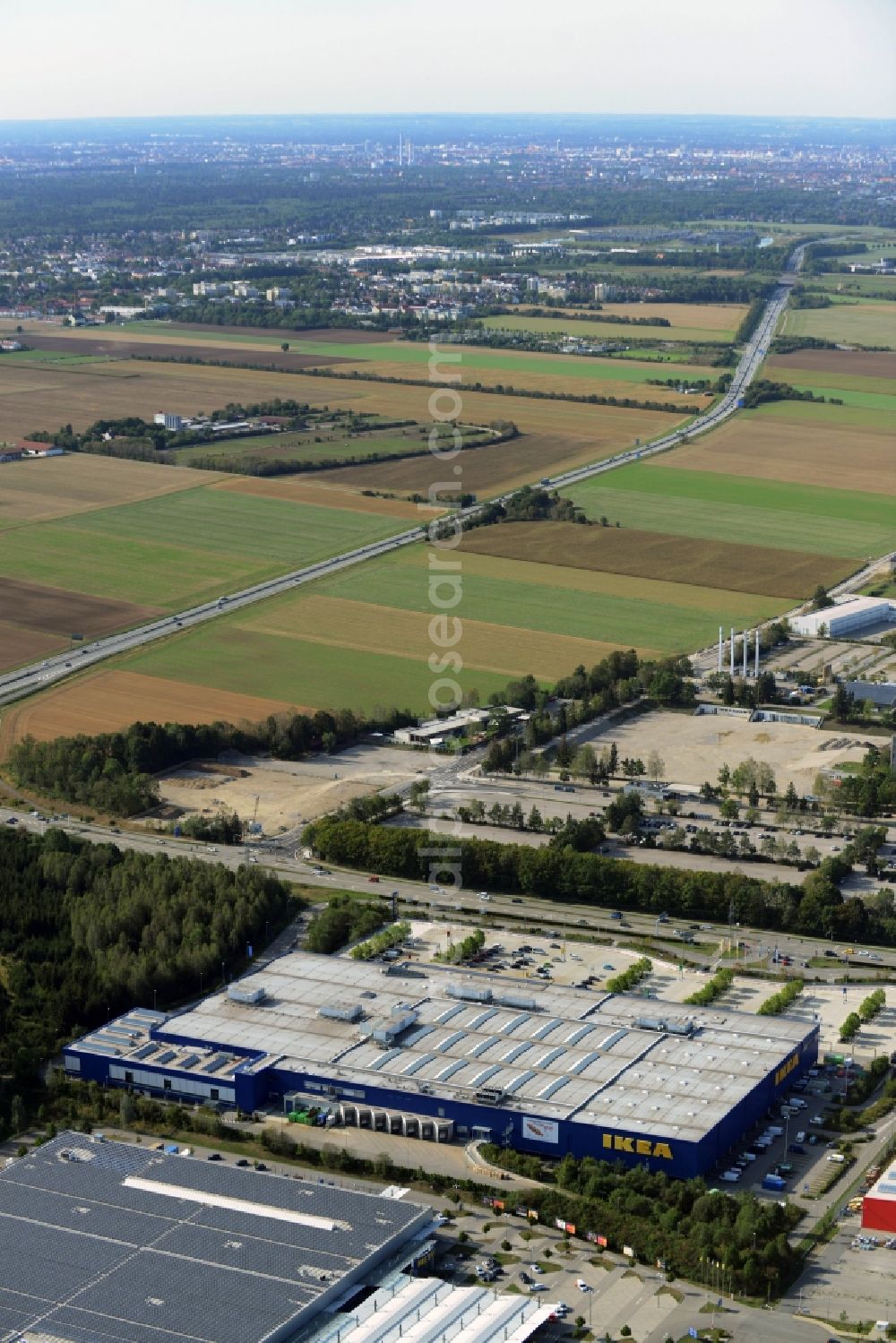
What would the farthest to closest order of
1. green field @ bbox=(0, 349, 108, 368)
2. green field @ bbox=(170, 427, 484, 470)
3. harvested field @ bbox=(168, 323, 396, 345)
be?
1. harvested field @ bbox=(168, 323, 396, 345)
2. green field @ bbox=(0, 349, 108, 368)
3. green field @ bbox=(170, 427, 484, 470)

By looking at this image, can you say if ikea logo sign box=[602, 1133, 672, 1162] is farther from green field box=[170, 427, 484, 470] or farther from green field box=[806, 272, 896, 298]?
green field box=[806, 272, 896, 298]

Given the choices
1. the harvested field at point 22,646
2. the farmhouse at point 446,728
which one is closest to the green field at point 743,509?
the farmhouse at point 446,728

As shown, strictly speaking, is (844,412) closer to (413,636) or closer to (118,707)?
(413,636)

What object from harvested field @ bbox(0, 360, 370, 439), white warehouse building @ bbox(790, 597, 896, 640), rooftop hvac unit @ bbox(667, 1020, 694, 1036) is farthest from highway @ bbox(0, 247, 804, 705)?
rooftop hvac unit @ bbox(667, 1020, 694, 1036)

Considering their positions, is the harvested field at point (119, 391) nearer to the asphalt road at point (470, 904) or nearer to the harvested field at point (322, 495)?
the harvested field at point (322, 495)

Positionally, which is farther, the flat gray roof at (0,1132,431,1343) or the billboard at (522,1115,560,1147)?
the billboard at (522,1115,560,1147)

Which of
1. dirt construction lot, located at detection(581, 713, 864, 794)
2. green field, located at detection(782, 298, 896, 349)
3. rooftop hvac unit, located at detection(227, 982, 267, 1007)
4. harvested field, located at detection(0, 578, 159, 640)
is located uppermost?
green field, located at detection(782, 298, 896, 349)
